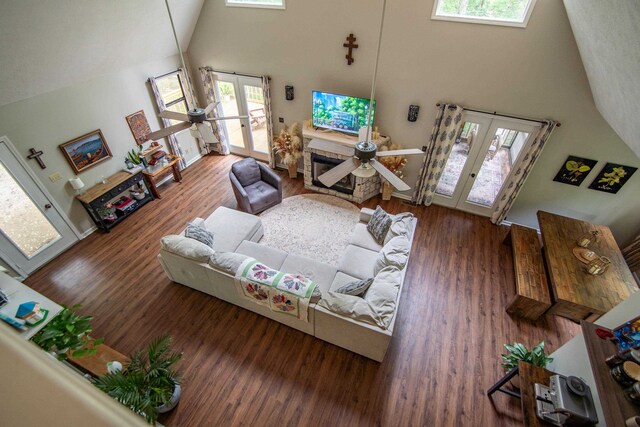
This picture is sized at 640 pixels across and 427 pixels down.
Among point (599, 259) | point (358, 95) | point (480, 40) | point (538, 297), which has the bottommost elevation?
point (538, 297)

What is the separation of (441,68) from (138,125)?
5541 millimetres

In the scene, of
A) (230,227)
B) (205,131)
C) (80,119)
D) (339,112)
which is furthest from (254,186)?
(80,119)

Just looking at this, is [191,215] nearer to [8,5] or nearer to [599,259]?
[8,5]

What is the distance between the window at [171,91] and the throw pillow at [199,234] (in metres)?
3.42

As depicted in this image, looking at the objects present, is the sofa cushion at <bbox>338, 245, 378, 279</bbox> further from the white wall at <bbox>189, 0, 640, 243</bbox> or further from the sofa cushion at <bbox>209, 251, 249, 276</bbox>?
the white wall at <bbox>189, 0, 640, 243</bbox>

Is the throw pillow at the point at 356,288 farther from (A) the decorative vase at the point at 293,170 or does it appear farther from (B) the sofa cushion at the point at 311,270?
(A) the decorative vase at the point at 293,170

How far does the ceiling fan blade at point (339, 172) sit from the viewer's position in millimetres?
2766

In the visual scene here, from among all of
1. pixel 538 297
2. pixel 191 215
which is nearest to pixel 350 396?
pixel 538 297

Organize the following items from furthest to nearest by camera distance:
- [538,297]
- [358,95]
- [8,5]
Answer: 1. [358,95]
2. [538,297]
3. [8,5]

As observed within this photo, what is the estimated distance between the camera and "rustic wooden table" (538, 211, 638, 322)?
3.67 m

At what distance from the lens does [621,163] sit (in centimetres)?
430

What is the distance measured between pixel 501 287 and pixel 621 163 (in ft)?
8.10

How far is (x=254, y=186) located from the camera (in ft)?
19.1

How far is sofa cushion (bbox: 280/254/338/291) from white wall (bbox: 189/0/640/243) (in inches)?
115
